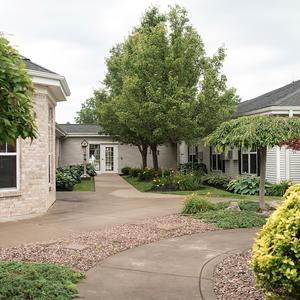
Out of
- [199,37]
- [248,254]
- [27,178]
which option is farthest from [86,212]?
[199,37]

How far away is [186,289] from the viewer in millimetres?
4758

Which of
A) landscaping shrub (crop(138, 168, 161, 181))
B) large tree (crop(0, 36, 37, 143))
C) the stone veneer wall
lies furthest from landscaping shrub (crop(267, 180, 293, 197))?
large tree (crop(0, 36, 37, 143))

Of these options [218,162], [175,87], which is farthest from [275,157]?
[218,162]

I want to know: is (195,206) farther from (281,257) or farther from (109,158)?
(109,158)

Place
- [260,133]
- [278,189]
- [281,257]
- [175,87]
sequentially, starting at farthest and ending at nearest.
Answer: [175,87]
[278,189]
[260,133]
[281,257]

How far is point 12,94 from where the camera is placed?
12.1 ft

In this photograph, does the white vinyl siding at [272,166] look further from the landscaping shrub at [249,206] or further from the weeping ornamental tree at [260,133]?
the weeping ornamental tree at [260,133]

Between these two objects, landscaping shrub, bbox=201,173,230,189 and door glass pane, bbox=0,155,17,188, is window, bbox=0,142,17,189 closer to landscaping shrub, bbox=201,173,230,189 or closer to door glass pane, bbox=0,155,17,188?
door glass pane, bbox=0,155,17,188

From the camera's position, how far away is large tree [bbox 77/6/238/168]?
17.2 m

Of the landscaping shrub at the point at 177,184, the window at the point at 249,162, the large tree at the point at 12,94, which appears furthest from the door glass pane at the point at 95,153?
the large tree at the point at 12,94

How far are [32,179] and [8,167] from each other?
0.72 metres

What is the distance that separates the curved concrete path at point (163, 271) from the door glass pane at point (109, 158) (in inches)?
973

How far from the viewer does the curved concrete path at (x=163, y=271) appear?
4617 mm

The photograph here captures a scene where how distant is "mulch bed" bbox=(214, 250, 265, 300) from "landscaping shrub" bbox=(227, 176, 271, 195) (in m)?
10.3
